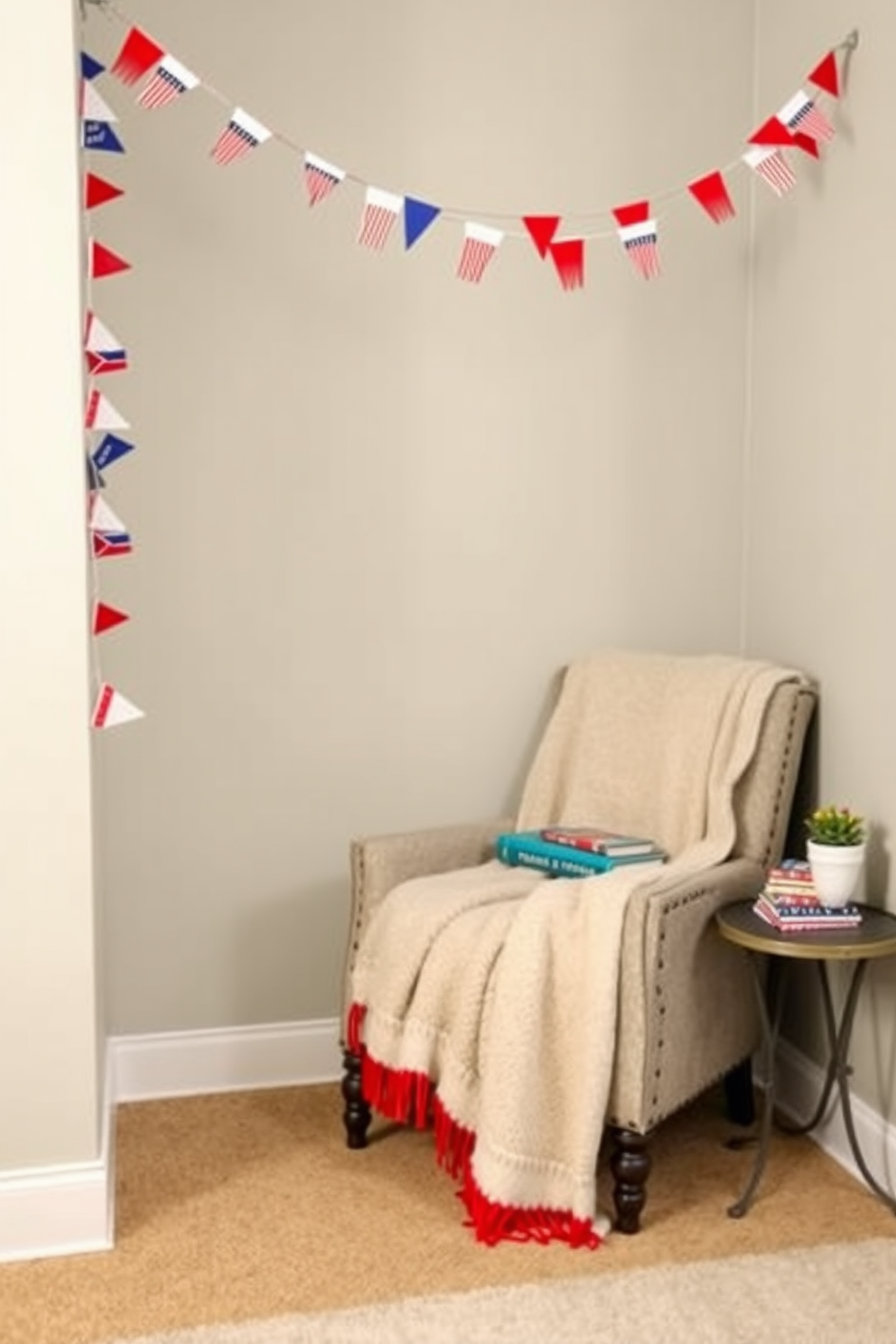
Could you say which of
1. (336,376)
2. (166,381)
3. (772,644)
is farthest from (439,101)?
(772,644)

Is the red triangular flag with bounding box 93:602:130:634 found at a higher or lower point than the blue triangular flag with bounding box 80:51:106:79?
lower

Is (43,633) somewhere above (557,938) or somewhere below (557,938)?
above

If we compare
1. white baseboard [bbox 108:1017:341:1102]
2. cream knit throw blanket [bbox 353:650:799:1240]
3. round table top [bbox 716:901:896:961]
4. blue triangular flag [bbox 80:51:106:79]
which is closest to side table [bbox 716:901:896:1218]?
round table top [bbox 716:901:896:961]

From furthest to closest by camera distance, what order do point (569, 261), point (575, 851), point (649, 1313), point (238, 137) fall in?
point (569, 261) → point (575, 851) → point (238, 137) → point (649, 1313)

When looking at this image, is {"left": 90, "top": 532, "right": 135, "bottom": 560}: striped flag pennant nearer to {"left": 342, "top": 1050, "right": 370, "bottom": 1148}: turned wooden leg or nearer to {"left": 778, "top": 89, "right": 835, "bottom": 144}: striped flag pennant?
{"left": 342, "top": 1050, "right": 370, "bottom": 1148}: turned wooden leg

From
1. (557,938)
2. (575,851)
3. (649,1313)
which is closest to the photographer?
(649,1313)

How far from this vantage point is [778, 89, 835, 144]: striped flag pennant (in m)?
2.84

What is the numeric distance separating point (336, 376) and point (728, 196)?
925 mm

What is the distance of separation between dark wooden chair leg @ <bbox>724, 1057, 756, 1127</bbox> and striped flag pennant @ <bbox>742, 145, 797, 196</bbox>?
5.61 feet

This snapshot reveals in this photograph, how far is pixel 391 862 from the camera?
2912 millimetres

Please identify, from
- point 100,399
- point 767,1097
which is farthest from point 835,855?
point 100,399

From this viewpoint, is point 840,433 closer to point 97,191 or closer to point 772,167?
point 772,167

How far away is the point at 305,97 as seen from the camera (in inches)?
121

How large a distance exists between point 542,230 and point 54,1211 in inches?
79.5
